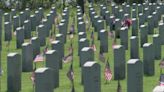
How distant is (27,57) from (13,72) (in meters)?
Result: 2.14

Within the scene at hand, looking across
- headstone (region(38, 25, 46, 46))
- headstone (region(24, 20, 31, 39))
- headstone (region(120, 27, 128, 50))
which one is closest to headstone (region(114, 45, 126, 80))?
headstone (region(120, 27, 128, 50))

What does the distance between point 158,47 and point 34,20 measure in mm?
7389

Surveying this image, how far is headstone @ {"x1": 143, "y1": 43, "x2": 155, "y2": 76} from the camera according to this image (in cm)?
1162

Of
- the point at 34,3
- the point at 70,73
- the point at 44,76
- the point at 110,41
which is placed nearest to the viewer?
the point at 44,76

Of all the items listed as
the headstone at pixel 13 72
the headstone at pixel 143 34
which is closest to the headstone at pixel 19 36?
the headstone at pixel 143 34

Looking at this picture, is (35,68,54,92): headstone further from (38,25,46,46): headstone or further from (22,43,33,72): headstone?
(38,25,46,46): headstone

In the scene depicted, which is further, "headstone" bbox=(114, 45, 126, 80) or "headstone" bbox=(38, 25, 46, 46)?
"headstone" bbox=(38, 25, 46, 46)

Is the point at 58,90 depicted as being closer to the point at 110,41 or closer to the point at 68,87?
the point at 68,87

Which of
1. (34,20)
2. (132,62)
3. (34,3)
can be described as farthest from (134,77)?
(34,3)

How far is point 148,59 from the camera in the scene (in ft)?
38.8

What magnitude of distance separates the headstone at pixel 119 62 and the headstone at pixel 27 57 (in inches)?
76.0

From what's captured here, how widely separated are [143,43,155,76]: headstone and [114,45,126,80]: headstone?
0.54 m

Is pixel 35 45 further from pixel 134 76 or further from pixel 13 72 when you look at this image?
pixel 134 76

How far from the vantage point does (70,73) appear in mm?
10195
